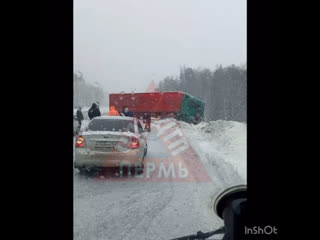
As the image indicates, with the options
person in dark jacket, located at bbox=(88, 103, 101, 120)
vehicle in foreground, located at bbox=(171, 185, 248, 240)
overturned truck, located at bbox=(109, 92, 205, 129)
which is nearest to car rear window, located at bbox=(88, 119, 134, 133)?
person in dark jacket, located at bbox=(88, 103, 101, 120)

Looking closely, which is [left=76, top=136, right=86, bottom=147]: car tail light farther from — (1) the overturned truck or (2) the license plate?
(1) the overturned truck

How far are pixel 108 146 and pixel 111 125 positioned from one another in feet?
2.00

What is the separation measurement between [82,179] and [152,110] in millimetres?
13936

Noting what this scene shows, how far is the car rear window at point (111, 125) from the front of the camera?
269 inches

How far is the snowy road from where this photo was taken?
4.16 meters

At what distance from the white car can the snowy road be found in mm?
454

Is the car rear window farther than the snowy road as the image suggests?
Yes

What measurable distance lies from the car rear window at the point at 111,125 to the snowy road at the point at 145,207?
115 cm

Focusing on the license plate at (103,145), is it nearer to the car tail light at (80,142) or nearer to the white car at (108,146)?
the white car at (108,146)

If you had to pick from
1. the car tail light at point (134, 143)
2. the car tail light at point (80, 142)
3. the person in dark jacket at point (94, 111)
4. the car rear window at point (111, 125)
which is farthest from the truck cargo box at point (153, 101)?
the car tail light at point (80, 142)
